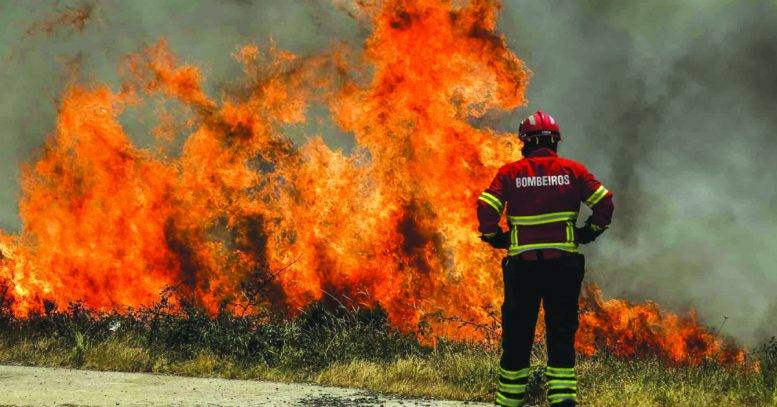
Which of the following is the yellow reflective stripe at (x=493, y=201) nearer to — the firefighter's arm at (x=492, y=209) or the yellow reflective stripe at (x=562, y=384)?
the firefighter's arm at (x=492, y=209)

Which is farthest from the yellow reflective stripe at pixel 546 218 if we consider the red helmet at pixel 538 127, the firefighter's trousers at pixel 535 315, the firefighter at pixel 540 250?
the red helmet at pixel 538 127

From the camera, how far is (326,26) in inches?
464

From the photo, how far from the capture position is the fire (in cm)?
1057

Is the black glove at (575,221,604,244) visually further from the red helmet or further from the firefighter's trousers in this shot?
the red helmet

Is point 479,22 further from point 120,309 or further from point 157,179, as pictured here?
point 120,309

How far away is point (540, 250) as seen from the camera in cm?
491

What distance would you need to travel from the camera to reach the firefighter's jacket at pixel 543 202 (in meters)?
4.94

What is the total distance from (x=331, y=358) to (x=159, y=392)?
6.63 feet

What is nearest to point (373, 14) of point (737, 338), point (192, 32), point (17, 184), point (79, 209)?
point (192, 32)

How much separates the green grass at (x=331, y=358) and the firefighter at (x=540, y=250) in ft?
5.45

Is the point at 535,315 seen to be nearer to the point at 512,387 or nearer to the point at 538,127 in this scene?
the point at 512,387

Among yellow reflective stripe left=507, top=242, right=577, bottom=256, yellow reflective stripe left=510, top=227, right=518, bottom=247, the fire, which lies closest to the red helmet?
yellow reflective stripe left=510, top=227, right=518, bottom=247

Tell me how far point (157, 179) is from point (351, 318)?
A: 13.8 ft

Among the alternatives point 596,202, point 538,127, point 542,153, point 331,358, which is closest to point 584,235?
point 596,202
